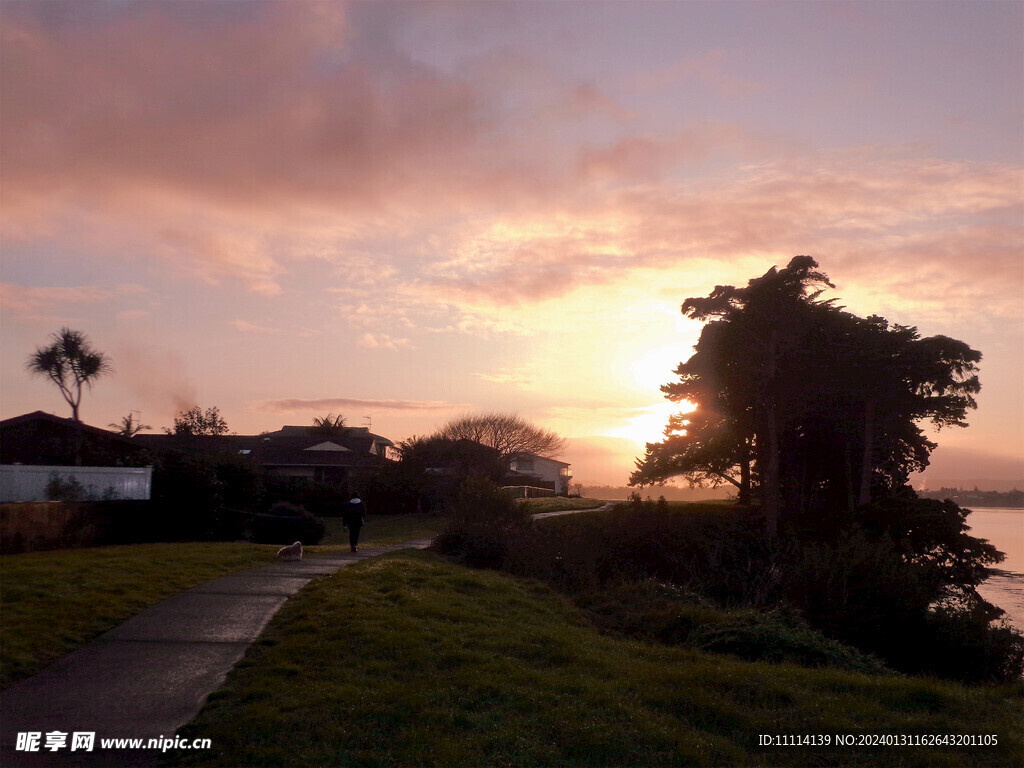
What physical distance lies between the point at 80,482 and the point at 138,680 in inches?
537

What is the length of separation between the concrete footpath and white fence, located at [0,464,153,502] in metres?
8.82

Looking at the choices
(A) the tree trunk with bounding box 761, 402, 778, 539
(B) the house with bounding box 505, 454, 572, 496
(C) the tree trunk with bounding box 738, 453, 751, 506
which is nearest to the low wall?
(A) the tree trunk with bounding box 761, 402, 778, 539

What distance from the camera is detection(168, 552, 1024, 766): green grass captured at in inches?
239

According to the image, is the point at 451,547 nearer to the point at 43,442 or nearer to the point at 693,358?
the point at 43,442

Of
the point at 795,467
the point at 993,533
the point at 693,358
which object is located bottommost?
the point at 993,533

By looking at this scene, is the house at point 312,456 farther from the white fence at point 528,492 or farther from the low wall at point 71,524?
the low wall at point 71,524

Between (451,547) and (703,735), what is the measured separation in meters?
13.9

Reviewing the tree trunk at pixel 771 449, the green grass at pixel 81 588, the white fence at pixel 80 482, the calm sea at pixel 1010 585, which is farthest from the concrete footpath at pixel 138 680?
the tree trunk at pixel 771 449

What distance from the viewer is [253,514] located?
81.4ft

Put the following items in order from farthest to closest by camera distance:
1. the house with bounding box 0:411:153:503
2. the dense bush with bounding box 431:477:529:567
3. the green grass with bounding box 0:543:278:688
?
the house with bounding box 0:411:153:503 < the dense bush with bounding box 431:477:529:567 < the green grass with bounding box 0:543:278:688

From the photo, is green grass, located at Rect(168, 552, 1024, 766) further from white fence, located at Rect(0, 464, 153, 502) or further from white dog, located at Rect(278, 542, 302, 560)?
white fence, located at Rect(0, 464, 153, 502)

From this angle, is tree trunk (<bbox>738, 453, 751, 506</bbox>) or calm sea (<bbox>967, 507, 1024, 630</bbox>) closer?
calm sea (<bbox>967, 507, 1024, 630</bbox>)

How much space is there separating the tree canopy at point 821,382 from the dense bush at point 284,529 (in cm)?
2153

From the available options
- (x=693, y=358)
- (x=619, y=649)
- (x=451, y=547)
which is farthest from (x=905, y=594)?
(x=693, y=358)
